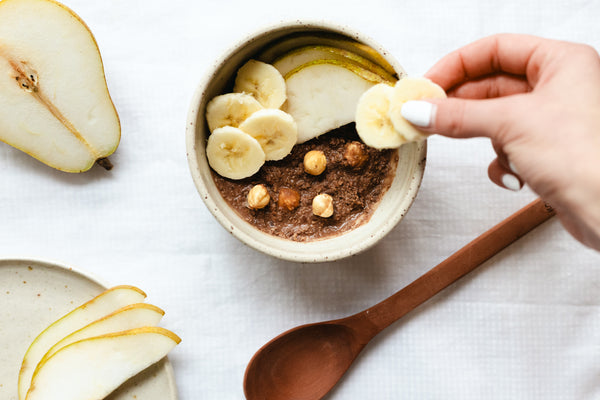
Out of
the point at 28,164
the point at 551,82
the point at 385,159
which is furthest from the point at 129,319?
the point at 551,82

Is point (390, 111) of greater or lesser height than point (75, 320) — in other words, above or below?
above

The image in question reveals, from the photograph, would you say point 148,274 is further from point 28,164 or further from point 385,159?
point 385,159

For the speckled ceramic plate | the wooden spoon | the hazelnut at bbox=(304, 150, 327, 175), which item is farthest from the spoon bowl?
the hazelnut at bbox=(304, 150, 327, 175)

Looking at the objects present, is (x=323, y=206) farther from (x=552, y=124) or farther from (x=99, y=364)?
(x=99, y=364)

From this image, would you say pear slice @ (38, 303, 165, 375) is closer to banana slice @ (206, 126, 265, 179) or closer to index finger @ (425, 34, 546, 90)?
banana slice @ (206, 126, 265, 179)

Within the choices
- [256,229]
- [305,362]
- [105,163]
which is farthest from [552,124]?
[105,163]

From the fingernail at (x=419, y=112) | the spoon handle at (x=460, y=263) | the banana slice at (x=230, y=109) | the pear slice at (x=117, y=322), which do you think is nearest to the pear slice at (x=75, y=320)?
the pear slice at (x=117, y=322)
